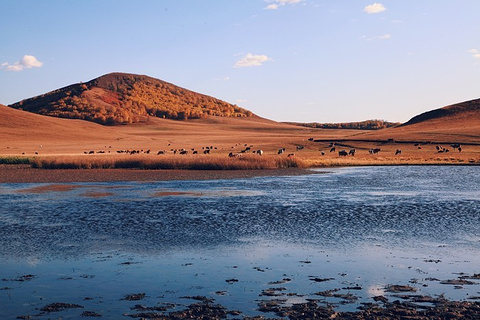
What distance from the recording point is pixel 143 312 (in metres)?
10.5

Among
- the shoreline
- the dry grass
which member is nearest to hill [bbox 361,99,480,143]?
the dry grass

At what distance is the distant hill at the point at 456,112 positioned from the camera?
132m

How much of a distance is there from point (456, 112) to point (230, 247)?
132m

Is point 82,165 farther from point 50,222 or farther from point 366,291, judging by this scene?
point 366,291

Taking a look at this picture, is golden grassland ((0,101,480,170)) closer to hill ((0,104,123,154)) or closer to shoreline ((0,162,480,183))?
hill ((0,104,123,154))

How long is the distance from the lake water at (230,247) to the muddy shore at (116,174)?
31.8ft

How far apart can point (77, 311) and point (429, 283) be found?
7185 mm

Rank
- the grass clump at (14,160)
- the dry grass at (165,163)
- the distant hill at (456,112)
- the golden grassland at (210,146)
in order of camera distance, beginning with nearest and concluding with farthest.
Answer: the dry grass at (165,163), the golden grassland at (210,146), the grass clump at (14,160), the distant hill at (456,112)

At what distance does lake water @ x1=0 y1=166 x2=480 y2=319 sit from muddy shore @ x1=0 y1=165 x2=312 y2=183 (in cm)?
968

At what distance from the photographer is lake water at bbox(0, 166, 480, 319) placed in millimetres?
11719

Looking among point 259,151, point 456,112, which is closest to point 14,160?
point 259,151

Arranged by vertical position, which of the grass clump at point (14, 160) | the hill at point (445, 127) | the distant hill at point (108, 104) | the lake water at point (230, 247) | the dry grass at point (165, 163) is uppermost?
the distant hill at point (108, 104)

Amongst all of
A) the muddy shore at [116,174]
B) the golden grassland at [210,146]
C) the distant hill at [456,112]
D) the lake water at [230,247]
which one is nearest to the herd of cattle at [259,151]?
the golden grassland at [210,146]

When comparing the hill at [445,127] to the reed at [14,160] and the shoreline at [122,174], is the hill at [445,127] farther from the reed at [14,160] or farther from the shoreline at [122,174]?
the reed at [14,160]
